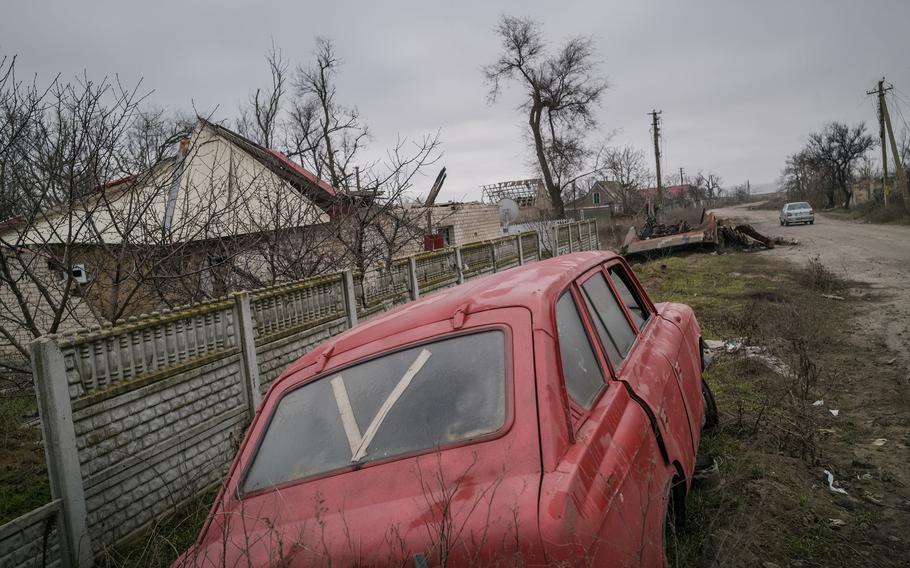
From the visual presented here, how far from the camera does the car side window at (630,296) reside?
415 cm

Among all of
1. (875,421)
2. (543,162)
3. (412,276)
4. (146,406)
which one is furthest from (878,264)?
(543,162)

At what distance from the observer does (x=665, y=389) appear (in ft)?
10.4

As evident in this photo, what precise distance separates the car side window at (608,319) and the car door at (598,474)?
0.22 m

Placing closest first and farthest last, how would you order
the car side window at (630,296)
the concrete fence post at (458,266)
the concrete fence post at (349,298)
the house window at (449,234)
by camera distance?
the car side window at (630,296), the concrete fence post at (349,298), the concrete fence post at (458,266), the house window at (449,234)

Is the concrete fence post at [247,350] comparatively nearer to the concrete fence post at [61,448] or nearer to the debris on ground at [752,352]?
the concrete fence post at [61,448]

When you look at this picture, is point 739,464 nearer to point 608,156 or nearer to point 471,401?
point 471,401

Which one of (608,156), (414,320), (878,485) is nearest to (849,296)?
(878,485)

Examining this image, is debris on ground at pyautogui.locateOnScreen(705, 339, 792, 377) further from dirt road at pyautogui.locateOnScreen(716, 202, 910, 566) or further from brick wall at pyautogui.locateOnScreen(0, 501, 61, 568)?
brick wall at pyautogui.locateOnScreen(0, 501, 61, 568)

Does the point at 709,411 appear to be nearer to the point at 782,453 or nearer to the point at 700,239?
the point at 782,453

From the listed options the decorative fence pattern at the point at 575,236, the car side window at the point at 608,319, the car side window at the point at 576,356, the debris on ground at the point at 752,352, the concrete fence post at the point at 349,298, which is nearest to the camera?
the car side window at the point at 576,356

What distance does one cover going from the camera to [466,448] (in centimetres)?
214

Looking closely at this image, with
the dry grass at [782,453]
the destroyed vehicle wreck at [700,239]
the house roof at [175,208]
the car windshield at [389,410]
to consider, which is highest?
the house roof at [175,208]

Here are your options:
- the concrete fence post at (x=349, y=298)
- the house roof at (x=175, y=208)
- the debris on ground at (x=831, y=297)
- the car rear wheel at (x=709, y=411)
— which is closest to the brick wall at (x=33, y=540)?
the house roof at (x=175, y=208)

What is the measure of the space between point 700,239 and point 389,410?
21908 mm
